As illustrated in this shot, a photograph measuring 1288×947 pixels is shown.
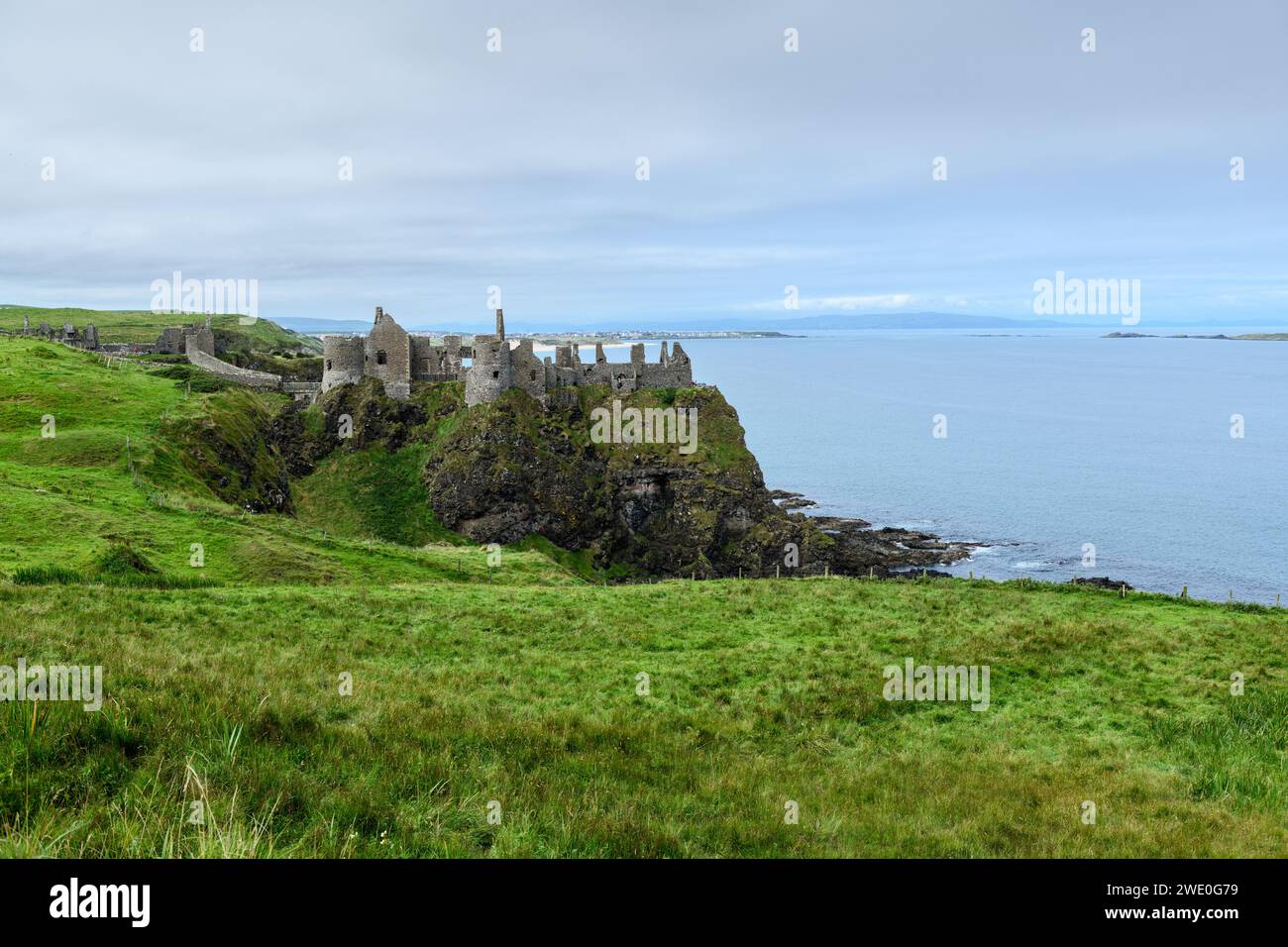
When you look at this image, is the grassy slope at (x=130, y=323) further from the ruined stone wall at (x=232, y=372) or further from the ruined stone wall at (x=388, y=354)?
the ruined stone wall at (x=388, y=354)

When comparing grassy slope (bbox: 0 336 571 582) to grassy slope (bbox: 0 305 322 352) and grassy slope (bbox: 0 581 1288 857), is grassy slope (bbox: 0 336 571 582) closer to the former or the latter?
grassy slope (bbox: 0 581 1288 857)

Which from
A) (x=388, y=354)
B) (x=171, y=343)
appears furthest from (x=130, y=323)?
(x=388, y=354)

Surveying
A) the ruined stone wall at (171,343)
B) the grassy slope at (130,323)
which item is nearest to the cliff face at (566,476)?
the ruined stone wall at (171,343)

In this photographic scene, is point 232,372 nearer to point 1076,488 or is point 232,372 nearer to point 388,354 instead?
point 388,354

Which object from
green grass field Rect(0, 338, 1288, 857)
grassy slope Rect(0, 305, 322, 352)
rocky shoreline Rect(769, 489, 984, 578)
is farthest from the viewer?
grassy slope Rect(0, 305, 322, 352)

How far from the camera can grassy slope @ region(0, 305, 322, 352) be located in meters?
123

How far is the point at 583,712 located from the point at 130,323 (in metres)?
158

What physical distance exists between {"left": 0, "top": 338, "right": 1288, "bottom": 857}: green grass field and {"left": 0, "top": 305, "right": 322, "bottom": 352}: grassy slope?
328 feet

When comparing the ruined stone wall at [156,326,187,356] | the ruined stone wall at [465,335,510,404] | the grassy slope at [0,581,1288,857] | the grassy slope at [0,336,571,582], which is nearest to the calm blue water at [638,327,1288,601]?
the ruined stone wall at [465,335,510,404]

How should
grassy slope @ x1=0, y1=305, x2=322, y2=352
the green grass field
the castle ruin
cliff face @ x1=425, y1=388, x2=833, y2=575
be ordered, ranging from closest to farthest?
1. the green grass field
2. cliff face @ x1=425, y1=388, x2=833, y2=575
3. the castle ruin
4. grassy slope @ x1=0, y1=305, x2=322, y2=352

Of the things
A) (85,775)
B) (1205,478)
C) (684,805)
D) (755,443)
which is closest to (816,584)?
(684,805)

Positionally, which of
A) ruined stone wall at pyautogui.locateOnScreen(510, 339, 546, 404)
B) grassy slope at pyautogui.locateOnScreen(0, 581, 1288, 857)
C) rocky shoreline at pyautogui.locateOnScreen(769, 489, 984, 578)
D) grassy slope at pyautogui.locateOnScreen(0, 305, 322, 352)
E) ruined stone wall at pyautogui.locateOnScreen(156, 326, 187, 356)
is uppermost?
grassy slope at pyautogui.locateOnScreen(0, 305, 322, 352)

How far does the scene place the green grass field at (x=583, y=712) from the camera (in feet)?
25.2

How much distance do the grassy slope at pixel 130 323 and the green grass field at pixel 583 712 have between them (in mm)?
100108
